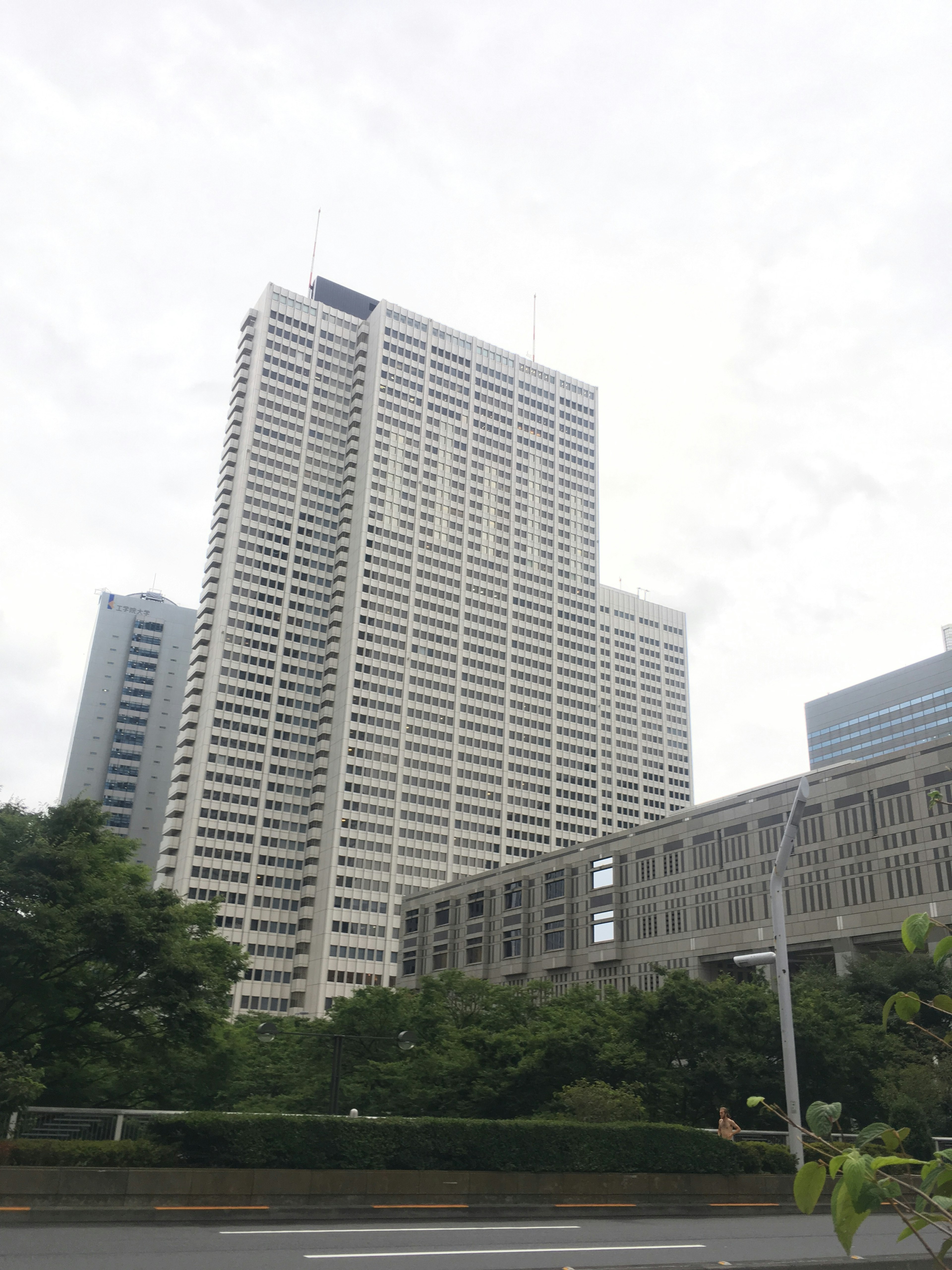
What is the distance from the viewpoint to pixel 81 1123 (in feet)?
84.7

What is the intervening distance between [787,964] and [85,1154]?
19.4 m

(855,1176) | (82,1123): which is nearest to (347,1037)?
(82,1123)

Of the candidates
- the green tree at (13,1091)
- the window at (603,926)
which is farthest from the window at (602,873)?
the green tree at (13,1091)

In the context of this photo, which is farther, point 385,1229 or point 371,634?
point 371,634

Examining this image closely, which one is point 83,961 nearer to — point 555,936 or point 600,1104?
point 600,1104

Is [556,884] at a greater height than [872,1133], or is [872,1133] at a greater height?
[556,884]

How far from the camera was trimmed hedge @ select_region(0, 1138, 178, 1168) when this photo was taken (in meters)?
22.8

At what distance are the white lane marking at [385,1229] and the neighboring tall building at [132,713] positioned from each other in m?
160

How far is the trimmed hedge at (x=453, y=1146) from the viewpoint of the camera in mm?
24906

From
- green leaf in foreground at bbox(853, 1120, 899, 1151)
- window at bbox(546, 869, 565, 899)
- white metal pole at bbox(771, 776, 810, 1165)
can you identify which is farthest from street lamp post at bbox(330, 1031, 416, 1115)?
window at bbox(546, 869, 565, 899)

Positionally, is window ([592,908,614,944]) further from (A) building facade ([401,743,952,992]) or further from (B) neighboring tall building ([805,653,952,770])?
(B) neighboring tall building ([805,653,952,770])

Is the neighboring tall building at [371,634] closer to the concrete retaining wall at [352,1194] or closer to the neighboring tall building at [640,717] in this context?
the neighboring tall building at [640,717]

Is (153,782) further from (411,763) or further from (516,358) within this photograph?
(516,358)

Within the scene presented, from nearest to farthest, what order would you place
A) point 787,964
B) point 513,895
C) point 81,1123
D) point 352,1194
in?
point 352,1194, point 81,1123, point 787,964, point 513,895
